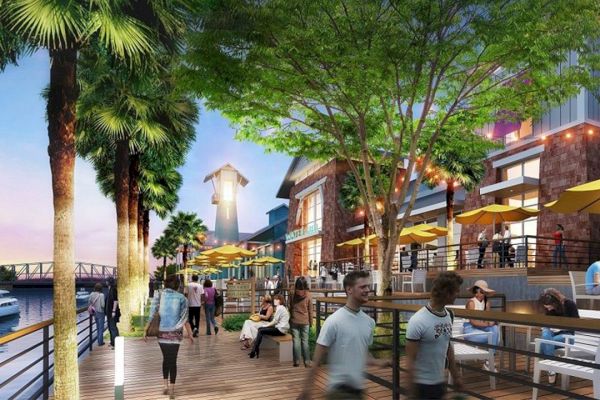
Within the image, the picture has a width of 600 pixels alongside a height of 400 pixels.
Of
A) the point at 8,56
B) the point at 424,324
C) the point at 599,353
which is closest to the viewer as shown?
the point at 424,324

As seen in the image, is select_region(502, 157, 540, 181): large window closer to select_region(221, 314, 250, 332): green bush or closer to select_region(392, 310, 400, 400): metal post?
select_region(221, 314, 250, 332): green bush

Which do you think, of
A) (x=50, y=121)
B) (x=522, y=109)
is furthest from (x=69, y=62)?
(x=522, y=109)

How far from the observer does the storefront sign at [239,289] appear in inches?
673

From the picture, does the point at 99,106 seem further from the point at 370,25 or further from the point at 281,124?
the point at 370,25

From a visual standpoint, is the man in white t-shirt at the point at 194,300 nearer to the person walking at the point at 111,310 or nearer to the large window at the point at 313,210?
the person walking at the point at 111,310

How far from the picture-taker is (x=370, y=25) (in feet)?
31.4

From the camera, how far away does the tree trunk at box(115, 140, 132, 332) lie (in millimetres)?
16156

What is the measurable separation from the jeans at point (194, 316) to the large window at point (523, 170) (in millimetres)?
17589

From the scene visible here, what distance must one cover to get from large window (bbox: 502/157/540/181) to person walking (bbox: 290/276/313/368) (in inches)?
736

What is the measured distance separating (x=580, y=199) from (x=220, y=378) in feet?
27.2

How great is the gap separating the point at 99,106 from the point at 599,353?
521 inches

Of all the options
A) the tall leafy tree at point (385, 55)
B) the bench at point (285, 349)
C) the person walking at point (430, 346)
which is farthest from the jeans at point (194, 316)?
the person walking at point (430, 346)

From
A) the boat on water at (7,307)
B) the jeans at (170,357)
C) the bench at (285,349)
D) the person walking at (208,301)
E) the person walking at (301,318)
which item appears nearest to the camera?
the jeans at (170,357)

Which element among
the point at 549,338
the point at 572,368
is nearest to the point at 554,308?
the point at 549,338
